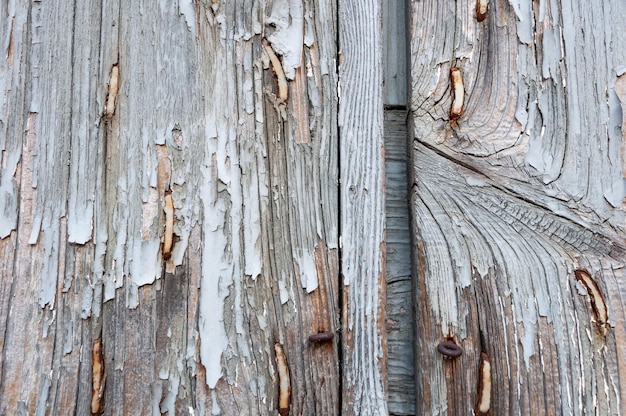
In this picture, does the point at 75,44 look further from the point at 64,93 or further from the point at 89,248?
the point at 89,248

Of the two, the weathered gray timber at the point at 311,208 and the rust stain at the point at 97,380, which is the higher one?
the weathered gray timber at the point at 311,208

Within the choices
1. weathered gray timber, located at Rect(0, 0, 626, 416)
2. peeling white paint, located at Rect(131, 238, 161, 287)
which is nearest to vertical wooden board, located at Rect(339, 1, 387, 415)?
weathered gray timber, located at Rect(0, 0, 626, 416)

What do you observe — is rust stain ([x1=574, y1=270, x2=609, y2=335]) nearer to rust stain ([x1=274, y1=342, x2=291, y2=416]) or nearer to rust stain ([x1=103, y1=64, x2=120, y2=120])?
rust stain ([x1=274, y1=342, x2=291, y2=416])

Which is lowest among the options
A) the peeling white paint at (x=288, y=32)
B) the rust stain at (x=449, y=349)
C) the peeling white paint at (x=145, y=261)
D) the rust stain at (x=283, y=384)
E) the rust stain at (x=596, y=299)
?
the rust stain at (x=283, y=384)

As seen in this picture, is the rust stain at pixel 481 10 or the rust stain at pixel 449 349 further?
the rust stain at pixel 481 10

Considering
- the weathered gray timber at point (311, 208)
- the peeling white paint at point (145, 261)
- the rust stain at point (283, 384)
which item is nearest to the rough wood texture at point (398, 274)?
the weathered gray timber at point (311, 208)

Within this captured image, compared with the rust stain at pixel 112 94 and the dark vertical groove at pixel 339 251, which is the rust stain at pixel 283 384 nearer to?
the dark vertical groove at pixel 339 251

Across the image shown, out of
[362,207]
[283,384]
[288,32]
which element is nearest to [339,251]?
[362,207]
